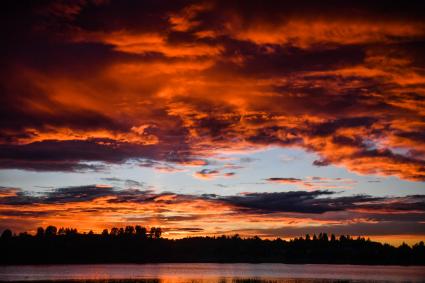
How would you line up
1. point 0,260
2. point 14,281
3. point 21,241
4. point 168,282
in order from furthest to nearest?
point 21,241 < point 0,260 < point 168,282 < point 14,281

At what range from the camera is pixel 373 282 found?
332 ft

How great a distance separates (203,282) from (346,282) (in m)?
27.9

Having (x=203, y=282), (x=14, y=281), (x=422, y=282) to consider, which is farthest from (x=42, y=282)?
(x=422, y=282)

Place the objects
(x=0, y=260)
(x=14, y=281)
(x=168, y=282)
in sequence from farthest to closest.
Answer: (x=0, y=260)
(x=168, y=282)
(x=14, y=281)

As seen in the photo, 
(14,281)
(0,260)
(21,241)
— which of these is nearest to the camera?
(14,281)

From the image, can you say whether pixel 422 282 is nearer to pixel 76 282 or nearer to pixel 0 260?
pixel 76 282

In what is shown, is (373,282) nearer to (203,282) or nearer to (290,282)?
(290,282)

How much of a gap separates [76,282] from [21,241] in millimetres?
116387

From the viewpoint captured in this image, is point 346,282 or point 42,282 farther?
point 346,282

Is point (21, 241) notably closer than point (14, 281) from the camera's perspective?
No

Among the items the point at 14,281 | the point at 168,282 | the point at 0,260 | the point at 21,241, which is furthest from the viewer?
the point at 21,241

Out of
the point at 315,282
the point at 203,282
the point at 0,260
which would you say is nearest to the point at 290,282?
the point at 315,282

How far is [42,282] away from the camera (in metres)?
86.2

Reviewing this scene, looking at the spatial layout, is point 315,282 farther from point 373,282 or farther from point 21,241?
point 21,241
